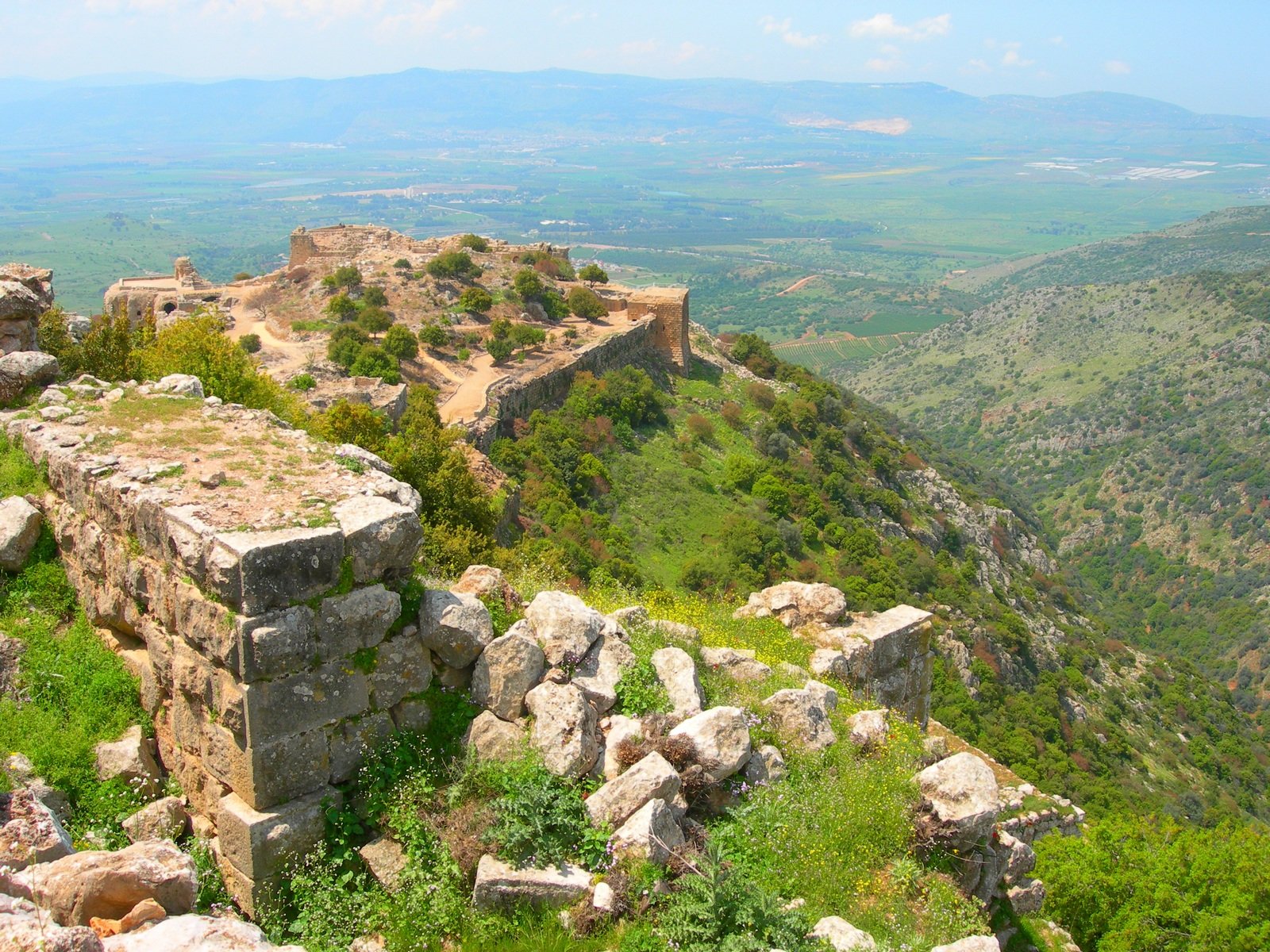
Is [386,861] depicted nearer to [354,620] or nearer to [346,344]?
[354,620]

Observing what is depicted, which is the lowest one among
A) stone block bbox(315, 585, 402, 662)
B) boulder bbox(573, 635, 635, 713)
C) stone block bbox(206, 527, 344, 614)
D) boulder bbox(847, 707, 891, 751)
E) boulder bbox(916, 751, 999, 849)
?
boulder bbox(916, 751, 999, 849)

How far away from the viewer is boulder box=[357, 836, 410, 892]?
20.5 ft

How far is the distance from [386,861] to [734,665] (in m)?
3.85

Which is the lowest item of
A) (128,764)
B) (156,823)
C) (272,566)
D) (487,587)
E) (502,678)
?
(156,823)

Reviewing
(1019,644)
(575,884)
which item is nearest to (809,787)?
(575,884)

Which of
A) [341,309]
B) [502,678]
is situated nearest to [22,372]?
[502,678]

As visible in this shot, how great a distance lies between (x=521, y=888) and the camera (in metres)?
6.06

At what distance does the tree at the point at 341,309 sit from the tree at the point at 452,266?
4.86 metres

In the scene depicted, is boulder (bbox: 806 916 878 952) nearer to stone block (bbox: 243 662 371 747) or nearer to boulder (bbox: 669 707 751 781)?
boulder (bbox: 669 707 751 781)

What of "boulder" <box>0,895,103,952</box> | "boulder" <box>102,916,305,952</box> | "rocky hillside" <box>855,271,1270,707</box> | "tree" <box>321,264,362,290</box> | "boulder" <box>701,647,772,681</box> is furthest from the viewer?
"rocky hillside" <box>855,271,1270,707</box>

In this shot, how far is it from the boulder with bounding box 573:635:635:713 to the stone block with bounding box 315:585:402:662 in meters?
1.69

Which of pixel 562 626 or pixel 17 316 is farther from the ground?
pixel 17 316

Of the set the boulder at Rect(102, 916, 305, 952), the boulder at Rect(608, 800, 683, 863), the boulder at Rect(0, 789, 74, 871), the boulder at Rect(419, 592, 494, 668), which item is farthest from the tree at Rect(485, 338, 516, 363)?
the boulder at Rect(102, 916, 305, 952)

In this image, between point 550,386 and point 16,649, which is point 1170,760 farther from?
point 16,649
